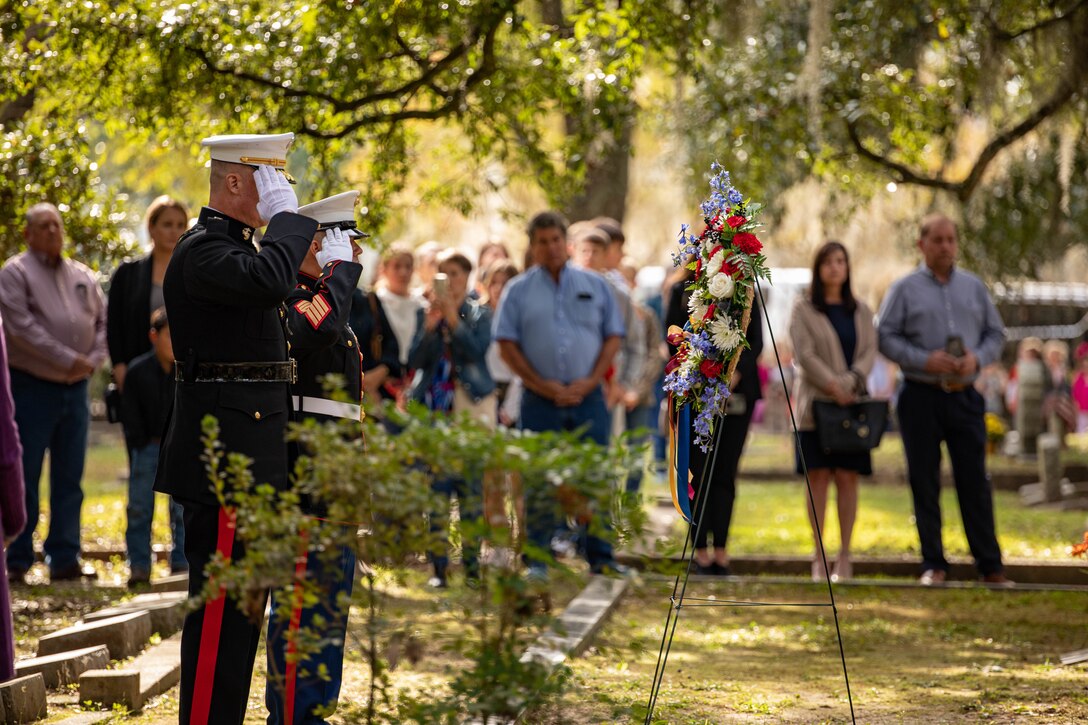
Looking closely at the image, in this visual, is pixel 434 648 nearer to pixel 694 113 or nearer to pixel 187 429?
pixel 187 429

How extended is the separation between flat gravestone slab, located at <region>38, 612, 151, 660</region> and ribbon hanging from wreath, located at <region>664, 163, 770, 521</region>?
8.96 feet

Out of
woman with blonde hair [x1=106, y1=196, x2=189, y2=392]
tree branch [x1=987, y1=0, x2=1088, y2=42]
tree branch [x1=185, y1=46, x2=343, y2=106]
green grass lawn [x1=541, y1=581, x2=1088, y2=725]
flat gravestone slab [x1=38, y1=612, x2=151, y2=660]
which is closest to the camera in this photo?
green grass lawn [x1=541, y1=581, x2=1088, y2=725]

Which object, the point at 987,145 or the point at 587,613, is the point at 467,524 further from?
the point at 987,145

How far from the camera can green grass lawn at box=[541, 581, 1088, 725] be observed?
5824 mm

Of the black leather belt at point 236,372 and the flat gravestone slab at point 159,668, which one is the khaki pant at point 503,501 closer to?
the black leather belt at point 236,372

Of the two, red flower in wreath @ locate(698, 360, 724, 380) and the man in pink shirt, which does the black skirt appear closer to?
red flower in wreath @ locate(698, 360, 724, 380)

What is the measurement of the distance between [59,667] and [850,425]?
5.19 meters

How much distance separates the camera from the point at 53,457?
9.05 metres

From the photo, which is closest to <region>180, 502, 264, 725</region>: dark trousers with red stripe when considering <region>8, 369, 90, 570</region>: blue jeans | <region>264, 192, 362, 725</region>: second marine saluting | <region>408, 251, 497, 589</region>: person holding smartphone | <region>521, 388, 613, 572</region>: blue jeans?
<region>264, 192, 362, 725</region>: second marine saluting

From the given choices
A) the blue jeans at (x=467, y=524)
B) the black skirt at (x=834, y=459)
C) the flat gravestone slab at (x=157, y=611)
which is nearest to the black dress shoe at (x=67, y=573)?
the flat gravestone slab at (x=157, y=611)

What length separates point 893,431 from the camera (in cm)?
2748

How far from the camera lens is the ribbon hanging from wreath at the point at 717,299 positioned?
556 cm

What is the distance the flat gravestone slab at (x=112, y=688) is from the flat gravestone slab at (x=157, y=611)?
110 cm

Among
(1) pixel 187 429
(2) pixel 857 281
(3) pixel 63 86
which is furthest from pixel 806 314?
(2) pixel 857 281
